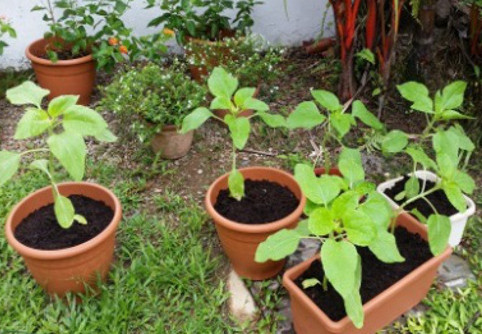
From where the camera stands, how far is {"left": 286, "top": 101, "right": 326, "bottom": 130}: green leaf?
210cm

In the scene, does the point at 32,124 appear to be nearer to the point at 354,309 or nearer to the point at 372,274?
the point at 354,309

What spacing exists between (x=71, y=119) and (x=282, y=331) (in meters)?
1.15

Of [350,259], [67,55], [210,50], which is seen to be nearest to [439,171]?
[350,259]

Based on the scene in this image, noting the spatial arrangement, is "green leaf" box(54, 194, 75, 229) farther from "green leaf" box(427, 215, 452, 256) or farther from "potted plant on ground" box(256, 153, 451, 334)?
"green leaf" box(427, 215, 452, 256)

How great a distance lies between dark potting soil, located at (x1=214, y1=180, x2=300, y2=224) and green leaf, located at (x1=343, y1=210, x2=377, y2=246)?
0.53 metres

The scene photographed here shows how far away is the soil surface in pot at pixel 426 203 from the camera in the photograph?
2.30 meters

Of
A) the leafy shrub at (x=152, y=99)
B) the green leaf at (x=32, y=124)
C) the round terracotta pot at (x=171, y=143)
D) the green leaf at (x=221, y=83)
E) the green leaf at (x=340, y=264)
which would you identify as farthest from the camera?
the round terracotta pot at (x=171, y=143)

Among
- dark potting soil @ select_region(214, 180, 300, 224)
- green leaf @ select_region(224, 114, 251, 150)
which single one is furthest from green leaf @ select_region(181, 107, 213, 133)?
dark potting soil @ select_region(214, 180, 300, 224)

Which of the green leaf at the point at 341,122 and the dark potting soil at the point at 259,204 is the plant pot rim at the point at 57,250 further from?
the green leaf at the point at 341,122

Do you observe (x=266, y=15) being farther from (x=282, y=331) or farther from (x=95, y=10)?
(x=282, y=331)

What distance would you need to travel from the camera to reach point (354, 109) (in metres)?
2.18

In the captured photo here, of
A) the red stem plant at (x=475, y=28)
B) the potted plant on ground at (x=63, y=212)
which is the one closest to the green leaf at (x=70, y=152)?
the potted plant on ground at (x=63, y=212)

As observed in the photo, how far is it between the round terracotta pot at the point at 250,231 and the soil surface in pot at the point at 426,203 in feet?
1.48

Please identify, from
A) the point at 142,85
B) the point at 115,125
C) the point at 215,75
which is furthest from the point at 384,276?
the point at 115,125
